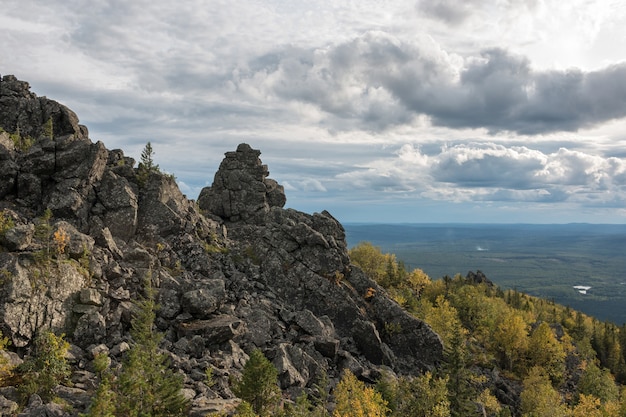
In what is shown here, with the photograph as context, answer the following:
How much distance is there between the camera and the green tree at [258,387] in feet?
111

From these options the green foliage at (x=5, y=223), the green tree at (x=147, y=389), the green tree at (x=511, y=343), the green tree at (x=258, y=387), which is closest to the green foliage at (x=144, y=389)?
the green tree at (x=147, y=389)

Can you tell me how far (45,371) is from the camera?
96.0 feet


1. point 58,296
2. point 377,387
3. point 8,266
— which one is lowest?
point 377,387

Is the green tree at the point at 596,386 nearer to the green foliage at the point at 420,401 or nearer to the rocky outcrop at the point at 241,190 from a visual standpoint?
the green foliage at the point at 420,401

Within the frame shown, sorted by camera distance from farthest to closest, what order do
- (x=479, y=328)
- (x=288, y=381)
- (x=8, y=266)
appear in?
(x=479, y=328), (x=288, y=381), (x=8, y=266)

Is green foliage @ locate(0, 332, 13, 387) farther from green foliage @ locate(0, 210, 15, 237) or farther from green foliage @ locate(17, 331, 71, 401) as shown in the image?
green foliage @ locate(0, 210, 15, 237)

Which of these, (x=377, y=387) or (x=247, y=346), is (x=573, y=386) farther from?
(x=247, y=346)

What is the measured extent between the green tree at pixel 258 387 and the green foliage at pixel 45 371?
1370 cm

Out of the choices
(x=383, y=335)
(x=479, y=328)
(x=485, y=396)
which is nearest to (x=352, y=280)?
(x=383, y=335)

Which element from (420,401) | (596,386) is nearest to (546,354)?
(596,386)

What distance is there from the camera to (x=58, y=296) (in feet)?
121

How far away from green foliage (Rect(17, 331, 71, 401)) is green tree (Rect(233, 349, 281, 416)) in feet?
45.0

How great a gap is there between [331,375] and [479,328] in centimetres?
8140

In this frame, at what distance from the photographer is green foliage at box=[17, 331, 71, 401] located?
28492mm
